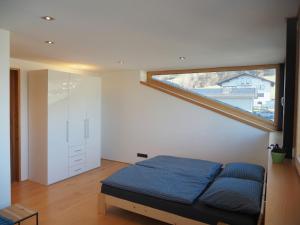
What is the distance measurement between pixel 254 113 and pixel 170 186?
2625 millimetres

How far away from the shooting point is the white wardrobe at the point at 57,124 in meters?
3.93

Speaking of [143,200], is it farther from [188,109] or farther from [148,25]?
[188,109]

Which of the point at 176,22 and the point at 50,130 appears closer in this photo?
the point at 176,22

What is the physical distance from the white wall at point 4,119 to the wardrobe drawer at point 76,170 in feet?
5.77

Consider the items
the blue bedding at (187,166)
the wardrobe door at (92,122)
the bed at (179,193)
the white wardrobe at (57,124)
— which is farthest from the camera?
the wardrobe door at (92,122)

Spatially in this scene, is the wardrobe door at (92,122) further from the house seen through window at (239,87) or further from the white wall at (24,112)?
the house seen through window at (239,87)

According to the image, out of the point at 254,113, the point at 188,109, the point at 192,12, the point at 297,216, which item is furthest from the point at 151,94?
the point at 297,216

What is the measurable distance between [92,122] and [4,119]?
2.36 metres

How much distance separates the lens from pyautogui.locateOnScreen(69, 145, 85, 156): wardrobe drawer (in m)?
4.37

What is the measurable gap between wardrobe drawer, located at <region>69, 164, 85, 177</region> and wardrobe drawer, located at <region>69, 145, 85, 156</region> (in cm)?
28

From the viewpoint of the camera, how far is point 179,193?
253 cm

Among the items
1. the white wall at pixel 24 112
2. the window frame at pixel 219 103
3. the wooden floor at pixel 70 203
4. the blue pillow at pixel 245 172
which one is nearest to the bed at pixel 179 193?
the blue pillow at pixel 245 172

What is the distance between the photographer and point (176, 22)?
2.11 metres

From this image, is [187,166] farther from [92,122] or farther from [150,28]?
[92,122]
